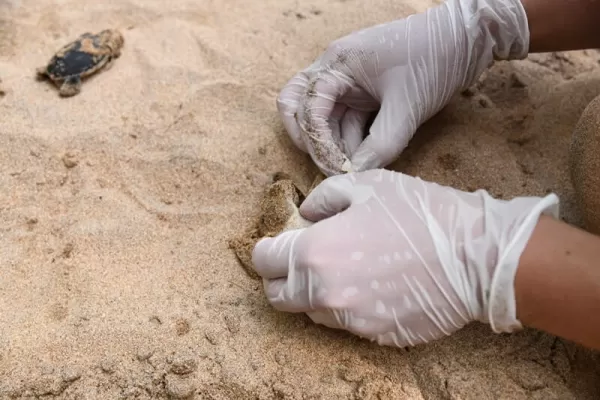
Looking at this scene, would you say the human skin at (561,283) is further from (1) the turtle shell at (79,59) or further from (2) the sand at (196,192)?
(1) the turtle shell at (79,59)

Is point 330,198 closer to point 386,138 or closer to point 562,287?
point 386,138

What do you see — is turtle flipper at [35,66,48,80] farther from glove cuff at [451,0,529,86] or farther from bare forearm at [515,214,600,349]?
bare forearm at [515,214,600,349]

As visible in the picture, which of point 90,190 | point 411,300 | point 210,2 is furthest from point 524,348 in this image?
point 210,2

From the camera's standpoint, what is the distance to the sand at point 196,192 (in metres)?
1.12

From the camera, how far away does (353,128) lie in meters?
1.54

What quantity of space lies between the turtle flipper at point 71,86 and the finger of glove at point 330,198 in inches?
36.3

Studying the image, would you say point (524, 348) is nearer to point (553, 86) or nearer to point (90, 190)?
point (553, 86)

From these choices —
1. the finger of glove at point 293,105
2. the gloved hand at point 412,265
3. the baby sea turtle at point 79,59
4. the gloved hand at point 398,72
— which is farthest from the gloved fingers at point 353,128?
the baby sea turtle at point 79,59

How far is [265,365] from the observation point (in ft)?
3.71

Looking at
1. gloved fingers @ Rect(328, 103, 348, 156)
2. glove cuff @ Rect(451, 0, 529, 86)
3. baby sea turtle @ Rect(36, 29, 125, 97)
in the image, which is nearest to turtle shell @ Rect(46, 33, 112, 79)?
baby sea turtle @ Rect(36, 29, 125, 97)

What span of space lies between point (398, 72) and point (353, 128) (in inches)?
7.7

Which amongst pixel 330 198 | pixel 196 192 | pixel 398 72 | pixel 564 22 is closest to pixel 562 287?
pixel 330 198

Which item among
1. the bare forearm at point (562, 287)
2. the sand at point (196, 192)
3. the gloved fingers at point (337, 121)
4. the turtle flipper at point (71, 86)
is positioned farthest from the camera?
the turtle flipper at point (71, 86)

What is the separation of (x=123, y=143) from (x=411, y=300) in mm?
956
